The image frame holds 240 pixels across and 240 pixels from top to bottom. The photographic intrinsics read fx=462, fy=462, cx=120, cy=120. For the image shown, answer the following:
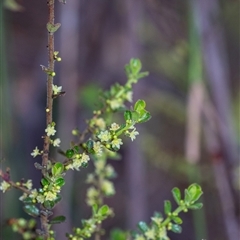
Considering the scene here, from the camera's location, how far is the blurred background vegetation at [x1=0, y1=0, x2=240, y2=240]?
1.16 metres

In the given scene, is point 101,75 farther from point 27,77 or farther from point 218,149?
point 218,149

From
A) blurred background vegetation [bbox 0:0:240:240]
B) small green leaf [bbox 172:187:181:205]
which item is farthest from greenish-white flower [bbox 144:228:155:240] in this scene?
blurred background vegetation [bbox 0:0:240:240]

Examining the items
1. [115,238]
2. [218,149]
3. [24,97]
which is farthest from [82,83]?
[115,238]

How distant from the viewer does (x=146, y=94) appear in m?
1.65

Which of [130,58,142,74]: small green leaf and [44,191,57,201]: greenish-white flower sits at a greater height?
[130,58,142,74]: small green leaf

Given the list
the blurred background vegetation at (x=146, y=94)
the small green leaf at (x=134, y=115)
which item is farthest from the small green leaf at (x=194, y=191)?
the blurred background vegetation at (x=146, y=94)

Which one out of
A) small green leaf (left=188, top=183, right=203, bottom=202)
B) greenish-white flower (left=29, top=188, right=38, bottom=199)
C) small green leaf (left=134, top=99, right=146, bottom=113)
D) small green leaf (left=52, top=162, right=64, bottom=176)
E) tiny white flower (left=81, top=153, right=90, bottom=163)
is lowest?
small green leaf (left=188, top=183, right=203, bottom=202)

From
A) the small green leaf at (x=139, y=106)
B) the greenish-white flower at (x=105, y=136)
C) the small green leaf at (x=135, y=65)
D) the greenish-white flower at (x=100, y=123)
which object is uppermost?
the small green leaf at (x=135, y=65)

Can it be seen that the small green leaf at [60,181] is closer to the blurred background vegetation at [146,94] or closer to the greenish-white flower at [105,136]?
the greenish-white flower at [105,136]

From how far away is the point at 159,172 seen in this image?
5.76ft

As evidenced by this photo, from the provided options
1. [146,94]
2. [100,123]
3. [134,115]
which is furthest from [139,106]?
[146,94]

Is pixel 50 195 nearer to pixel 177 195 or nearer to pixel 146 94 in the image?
pixel 177 195

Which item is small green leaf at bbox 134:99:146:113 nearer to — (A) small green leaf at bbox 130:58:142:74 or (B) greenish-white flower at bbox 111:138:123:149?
(B) greenish-white flower at bbox 111:138:123:149

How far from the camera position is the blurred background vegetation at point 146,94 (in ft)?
3.82
